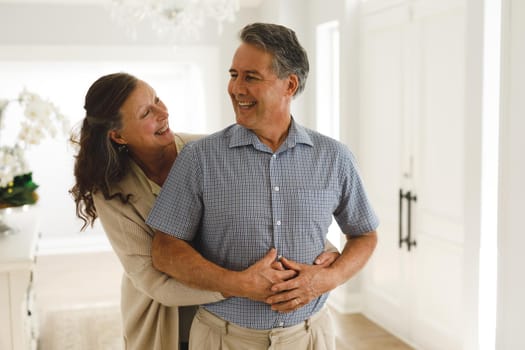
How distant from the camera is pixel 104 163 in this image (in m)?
1.76

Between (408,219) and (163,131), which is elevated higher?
(163,131)

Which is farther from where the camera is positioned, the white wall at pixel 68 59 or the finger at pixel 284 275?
the white wall at pixel 68 59

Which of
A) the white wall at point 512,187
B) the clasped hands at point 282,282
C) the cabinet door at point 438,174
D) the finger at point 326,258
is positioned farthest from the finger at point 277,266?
the cabinet door at point 438,174

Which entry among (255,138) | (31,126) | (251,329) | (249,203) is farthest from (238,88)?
(31,126)

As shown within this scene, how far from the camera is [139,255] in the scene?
1.68 m

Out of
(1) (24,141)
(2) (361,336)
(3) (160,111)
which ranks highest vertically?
(3) (160,111)

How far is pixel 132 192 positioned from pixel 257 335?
554mm

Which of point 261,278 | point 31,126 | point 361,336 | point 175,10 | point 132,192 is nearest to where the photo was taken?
point 261,278

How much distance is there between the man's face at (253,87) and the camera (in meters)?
1.63

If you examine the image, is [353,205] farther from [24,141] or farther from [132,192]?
[24,141]

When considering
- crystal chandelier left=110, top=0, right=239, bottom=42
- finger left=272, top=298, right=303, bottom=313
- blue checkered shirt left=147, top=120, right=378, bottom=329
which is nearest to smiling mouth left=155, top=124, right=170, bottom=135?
blue checkered shirt left=147, top=120, right=378, bottom=329

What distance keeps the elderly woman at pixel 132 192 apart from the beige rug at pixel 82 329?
8.06ft

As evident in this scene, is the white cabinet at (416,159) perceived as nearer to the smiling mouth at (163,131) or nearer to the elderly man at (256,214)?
the elderly man at (256,214)

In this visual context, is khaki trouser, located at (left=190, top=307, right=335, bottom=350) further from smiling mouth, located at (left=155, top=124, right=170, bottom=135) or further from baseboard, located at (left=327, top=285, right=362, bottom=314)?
baseboard, located at (left=327, top=285, right=362, bottom=314)
